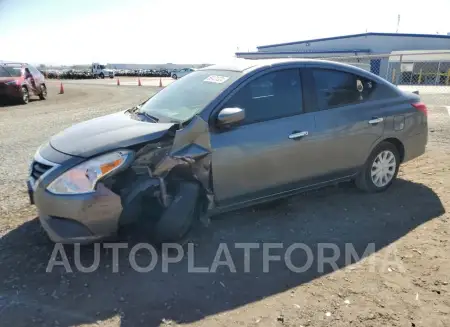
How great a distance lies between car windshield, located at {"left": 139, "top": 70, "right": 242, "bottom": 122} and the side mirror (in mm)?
244

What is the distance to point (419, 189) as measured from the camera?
4.98 m

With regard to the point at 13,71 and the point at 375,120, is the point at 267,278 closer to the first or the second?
the point at 375,120

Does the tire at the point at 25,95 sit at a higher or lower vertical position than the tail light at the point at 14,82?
lower

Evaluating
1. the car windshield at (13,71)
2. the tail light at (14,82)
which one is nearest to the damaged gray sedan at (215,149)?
the tail light at (14,82)

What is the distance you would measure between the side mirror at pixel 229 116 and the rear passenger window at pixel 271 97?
0.56 feet

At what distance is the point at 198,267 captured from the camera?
329cm

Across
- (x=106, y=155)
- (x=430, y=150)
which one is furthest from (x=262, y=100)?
(x=430, y=150)

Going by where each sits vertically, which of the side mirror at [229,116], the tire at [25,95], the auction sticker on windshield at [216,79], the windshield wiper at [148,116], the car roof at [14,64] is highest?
the car roof at [14,64]

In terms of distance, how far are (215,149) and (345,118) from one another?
1.69 metres

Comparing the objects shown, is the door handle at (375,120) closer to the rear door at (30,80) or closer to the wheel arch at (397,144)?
the wheel arch at (397,144)

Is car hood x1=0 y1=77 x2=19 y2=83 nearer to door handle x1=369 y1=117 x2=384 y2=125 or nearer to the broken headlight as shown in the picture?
the broken headlight

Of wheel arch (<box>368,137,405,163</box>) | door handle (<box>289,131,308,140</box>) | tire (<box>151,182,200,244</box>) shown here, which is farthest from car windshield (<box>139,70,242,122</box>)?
wheel arch (<box>368,137,405,163</box>)

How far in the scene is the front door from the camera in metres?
3.62

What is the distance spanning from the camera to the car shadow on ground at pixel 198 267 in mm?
2738
